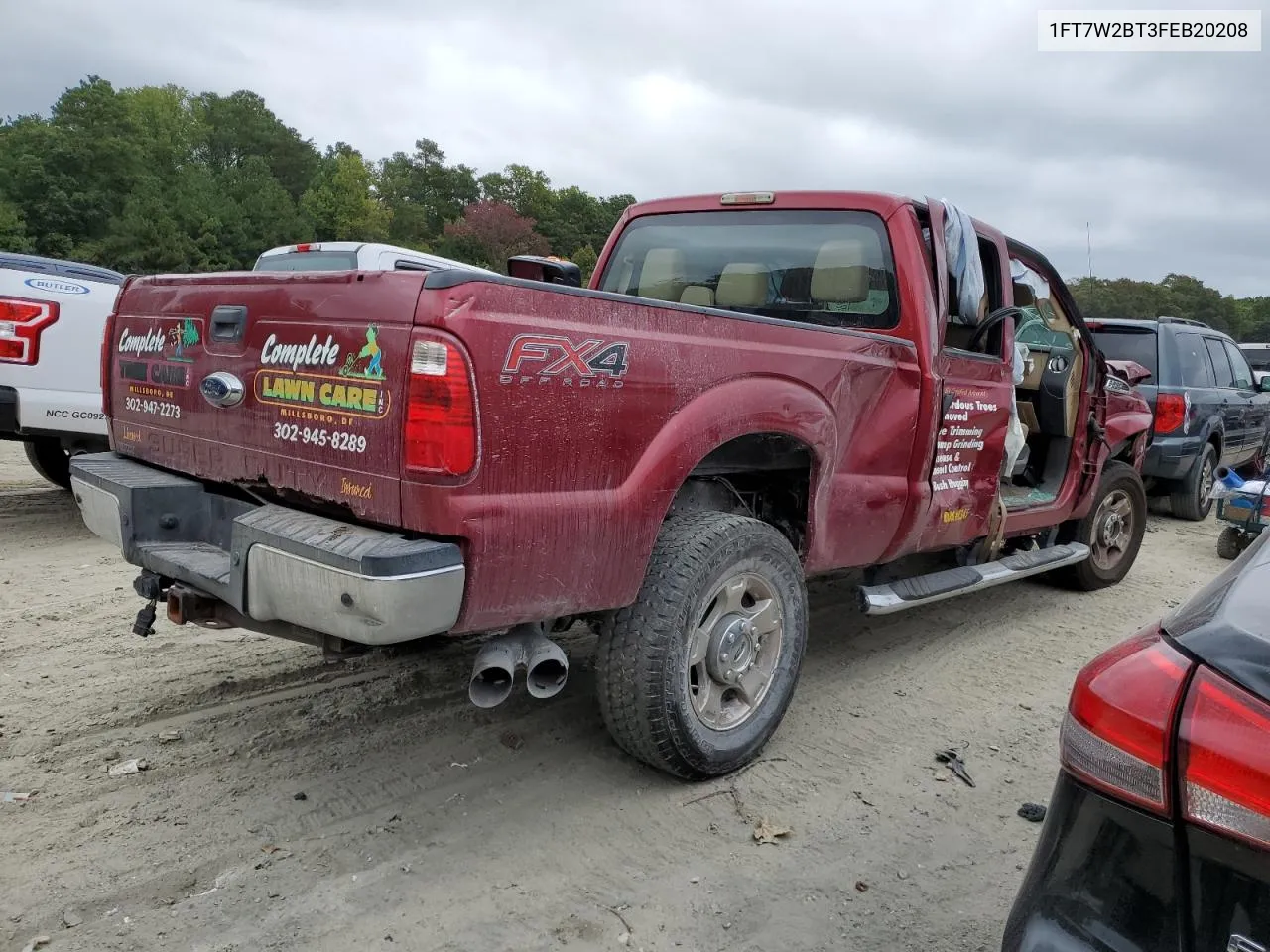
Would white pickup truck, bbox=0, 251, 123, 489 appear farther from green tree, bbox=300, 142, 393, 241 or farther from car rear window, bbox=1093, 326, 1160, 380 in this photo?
green tree, bbox=300, 142, 393, 241

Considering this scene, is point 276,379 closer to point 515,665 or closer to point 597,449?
point 597,449

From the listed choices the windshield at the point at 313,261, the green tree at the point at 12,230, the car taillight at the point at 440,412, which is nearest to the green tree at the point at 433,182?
the green tree at the point at 12,230

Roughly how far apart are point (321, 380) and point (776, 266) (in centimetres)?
243

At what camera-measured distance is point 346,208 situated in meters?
60.0

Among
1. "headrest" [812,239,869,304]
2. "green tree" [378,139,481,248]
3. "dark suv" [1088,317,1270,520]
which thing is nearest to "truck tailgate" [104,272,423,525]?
"headrest" [812,239,869,304]

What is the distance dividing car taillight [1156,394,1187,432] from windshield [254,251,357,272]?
25.4 feet

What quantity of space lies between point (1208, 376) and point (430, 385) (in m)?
9.82

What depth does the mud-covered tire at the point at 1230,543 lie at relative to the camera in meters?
7.69

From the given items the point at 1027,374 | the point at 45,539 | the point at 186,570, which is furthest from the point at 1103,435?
the point at 45,539

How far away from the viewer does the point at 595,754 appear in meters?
3.50

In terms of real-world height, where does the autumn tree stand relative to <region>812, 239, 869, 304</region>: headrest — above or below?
above

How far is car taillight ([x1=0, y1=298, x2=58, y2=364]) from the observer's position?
584 centimetres

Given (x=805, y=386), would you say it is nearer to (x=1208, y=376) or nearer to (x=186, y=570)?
(x=186, y=570)

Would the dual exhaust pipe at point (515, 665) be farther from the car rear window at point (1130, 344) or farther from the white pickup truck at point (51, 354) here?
the car rear window at point (1130, 344)
